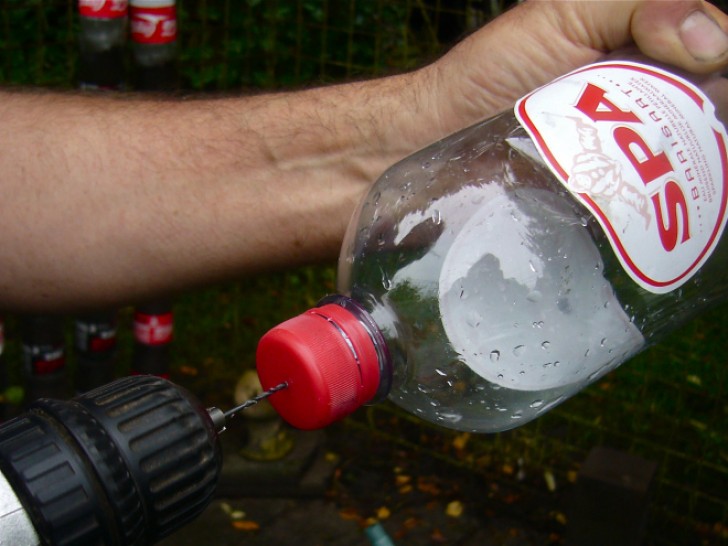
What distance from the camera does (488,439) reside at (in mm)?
3199

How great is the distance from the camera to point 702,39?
122cm

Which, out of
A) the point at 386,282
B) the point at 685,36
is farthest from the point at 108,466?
the point at 685,36

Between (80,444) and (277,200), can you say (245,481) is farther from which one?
(80,444)

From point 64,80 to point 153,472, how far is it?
254cm

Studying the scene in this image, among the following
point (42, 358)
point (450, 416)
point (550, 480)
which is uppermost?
point (450, 416)

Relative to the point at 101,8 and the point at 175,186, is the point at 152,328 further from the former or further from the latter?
the point at 175,186

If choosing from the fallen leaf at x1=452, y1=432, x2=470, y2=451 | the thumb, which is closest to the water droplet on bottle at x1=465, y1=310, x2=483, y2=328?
the thumb

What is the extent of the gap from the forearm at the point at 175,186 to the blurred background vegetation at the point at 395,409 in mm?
1206

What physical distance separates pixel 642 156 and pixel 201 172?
887 millimetres

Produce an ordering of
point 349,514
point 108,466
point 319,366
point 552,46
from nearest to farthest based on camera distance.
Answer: point 108,466 < point 319,366 < point 552,46 < point 349,514

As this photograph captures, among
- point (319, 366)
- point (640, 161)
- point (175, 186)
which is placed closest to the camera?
point (319, 366)

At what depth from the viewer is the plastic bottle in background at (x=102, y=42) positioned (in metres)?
2.52

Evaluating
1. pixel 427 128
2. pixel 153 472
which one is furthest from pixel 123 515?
pixel 427 128

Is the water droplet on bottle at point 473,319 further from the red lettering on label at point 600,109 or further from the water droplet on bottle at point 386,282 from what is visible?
the red lettering on label at point 600,109
